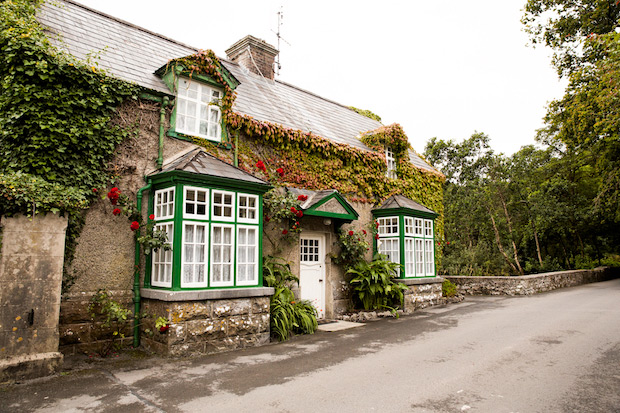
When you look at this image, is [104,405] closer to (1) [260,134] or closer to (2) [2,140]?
(2) [2,140]

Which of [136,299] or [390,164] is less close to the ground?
[390,164]

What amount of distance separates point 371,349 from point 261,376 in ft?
8.33

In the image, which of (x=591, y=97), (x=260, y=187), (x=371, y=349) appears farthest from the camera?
(x=591, y=97)

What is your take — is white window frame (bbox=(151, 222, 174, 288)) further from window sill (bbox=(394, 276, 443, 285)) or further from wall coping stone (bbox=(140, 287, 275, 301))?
window sill (bbox=(394, 276, 443, 285))

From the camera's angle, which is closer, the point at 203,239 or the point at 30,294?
the point at 30,294

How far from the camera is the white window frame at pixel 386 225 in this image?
41.5ft

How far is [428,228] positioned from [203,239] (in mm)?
8618

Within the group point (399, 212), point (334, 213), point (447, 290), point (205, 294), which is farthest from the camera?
point (447, 290)

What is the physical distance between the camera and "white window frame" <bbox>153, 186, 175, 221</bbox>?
301 inches

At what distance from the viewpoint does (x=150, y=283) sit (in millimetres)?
7812

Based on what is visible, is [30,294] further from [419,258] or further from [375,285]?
[419,258]

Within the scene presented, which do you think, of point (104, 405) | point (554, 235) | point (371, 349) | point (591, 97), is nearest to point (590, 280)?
point (554, 235)

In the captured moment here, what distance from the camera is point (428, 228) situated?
13680 millimetres

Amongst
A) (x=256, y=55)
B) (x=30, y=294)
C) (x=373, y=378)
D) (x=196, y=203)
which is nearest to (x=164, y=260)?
(x=196, y=203)
